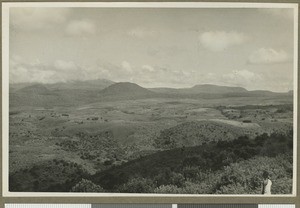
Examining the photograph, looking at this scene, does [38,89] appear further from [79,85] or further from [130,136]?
[130,136]

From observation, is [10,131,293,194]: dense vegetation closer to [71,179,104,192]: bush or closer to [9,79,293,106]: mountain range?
[71,179,104,192]: bush

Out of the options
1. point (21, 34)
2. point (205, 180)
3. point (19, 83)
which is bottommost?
point (205, 180)

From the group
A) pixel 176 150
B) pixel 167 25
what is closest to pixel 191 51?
pixel 167 25

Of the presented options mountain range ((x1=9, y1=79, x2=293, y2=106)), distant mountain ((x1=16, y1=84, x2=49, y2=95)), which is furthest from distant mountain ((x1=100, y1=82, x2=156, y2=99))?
distant mountain ((x1=16, y1=84, x2=49, y2=95))

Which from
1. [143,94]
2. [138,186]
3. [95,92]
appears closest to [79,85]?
[95,92]

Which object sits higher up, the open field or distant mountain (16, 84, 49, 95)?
distant mountain (16, 84, 49, 95)

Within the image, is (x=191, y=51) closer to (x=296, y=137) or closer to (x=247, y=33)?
(x=247, y=33)

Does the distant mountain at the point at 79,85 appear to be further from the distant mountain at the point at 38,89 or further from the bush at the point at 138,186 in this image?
the bush at the point at 138,186

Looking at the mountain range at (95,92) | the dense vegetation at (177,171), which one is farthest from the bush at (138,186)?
the mountain range at (95,92)
